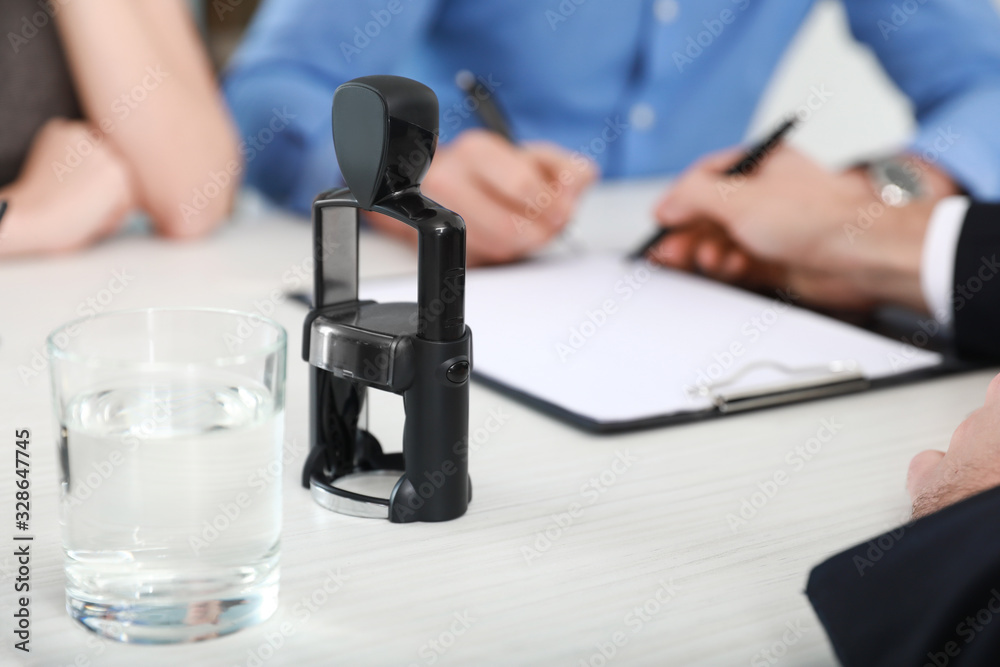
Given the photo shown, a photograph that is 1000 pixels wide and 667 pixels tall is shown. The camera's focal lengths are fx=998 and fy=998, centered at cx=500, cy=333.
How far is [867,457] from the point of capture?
2.05ft

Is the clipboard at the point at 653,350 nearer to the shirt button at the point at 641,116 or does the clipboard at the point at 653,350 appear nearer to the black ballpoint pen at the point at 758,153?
the black ballpoint pen at the point at 758,153

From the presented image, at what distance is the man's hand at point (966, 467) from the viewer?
0.48 m

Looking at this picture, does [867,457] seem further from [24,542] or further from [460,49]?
[460,49]

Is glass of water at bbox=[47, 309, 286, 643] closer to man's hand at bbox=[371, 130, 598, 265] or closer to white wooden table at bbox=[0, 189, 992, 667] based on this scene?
white wooden table at bbox=[0, 189, 992, 667]

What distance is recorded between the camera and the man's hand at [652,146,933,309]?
997 mm

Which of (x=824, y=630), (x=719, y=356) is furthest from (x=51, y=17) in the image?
(x=824, y=630)

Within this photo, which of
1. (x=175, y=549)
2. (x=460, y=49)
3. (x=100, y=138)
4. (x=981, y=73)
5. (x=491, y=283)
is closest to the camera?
(x=175, y=549)

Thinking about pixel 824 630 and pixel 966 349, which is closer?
pixel 824 630

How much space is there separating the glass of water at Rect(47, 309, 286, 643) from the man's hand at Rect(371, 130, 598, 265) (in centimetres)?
67

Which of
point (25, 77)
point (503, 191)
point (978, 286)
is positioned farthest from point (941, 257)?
point (25, 77)

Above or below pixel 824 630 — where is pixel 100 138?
above

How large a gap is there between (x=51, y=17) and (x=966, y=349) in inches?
43.5

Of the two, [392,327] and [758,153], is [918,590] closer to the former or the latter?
[392,327]

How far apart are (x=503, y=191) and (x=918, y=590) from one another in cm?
78
